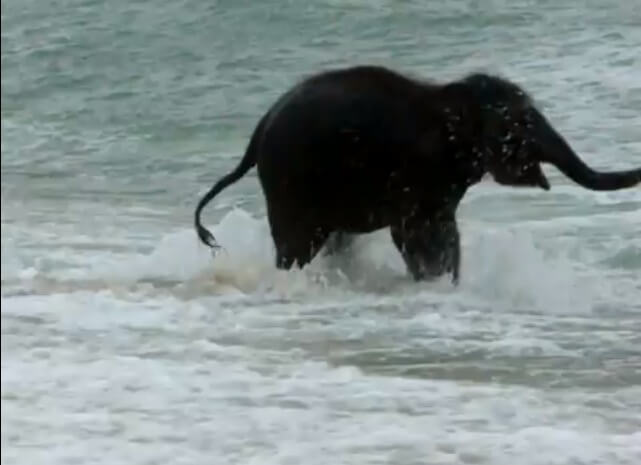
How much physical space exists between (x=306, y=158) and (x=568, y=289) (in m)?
0.24

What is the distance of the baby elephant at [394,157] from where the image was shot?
A: 140 cm

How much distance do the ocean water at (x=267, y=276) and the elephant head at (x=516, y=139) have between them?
0.03m

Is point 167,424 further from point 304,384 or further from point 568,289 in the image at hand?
point 568,289

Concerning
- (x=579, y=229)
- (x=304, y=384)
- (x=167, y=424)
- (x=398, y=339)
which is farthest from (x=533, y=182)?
(x=167, y=424)

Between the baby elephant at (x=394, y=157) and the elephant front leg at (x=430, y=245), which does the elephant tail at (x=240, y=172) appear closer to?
the baby elephant at (x=394, y=157)

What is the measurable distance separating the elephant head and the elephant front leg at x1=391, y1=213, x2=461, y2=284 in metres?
0.06

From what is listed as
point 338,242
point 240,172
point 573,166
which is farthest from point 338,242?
point 573,166

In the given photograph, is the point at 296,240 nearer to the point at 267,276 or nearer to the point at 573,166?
the point at 267,276

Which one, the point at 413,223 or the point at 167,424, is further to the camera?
the point at 413,223

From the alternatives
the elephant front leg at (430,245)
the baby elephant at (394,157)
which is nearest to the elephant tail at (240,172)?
the baby elephant at (394,157)

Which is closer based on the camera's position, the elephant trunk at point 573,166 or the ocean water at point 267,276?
the ocean water at point 267,276

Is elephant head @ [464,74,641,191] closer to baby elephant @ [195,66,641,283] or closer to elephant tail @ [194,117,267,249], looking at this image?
baby elephant @ [195,66,641,283]

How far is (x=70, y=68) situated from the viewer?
4.68 feet

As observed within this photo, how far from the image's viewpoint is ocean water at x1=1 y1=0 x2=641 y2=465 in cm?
86
